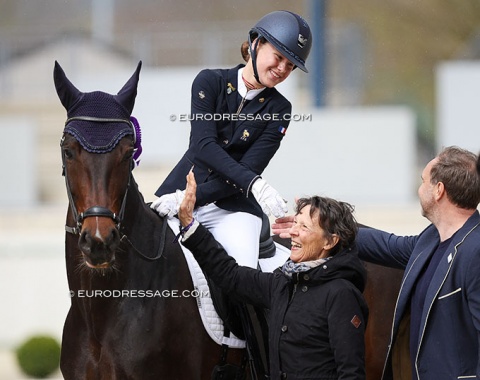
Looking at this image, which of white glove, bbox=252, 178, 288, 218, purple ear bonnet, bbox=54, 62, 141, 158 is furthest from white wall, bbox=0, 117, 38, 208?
white glove, bbox=252, 178, 288, 218

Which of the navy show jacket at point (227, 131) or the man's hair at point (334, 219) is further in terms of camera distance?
the navy show jacket at point (227, 131)

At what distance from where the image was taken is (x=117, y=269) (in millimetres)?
4266

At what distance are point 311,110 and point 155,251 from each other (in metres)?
7.81

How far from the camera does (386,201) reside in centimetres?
1219

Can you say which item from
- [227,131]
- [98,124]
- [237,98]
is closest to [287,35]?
[237,98]

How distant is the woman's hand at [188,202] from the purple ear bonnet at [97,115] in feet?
1.08

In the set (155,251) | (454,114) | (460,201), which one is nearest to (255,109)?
(155,251)

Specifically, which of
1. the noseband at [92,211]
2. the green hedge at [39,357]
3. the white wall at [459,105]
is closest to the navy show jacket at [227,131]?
the noseband at [92,211]

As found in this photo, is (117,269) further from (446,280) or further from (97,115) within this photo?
(446,280)

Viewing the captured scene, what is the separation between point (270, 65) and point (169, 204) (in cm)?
80

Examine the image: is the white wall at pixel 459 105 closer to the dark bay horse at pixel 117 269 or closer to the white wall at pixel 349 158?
the white wall at pixel 349 158

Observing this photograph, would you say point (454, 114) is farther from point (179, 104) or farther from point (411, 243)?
point (411, 243)

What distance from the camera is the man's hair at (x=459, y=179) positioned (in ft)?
13.0

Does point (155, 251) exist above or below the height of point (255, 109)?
below
